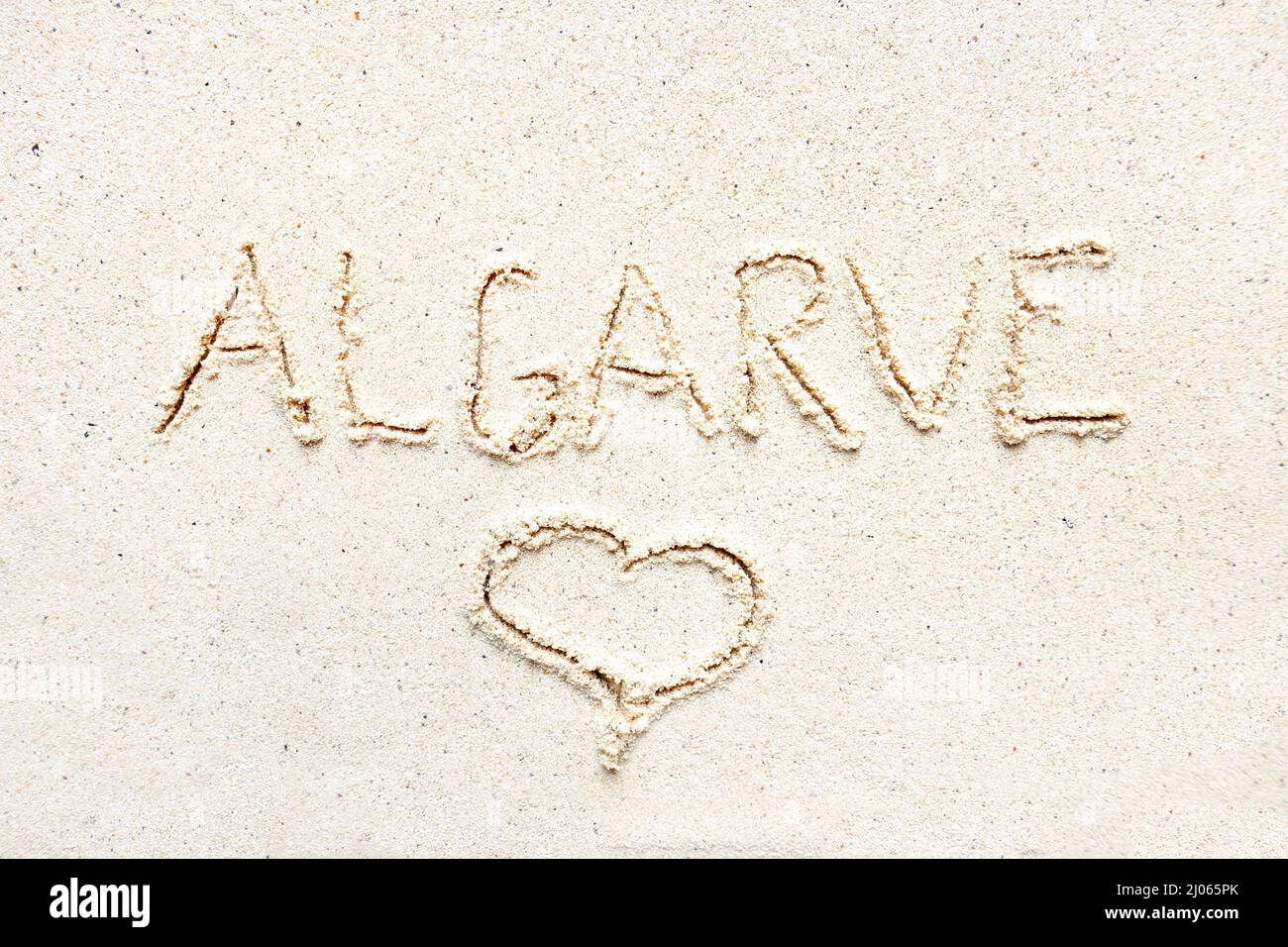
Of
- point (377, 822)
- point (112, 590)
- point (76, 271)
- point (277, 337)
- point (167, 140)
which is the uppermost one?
point (167, 140)

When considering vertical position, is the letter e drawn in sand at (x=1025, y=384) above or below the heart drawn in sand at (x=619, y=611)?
above

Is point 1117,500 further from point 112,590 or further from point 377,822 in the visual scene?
point 112,590

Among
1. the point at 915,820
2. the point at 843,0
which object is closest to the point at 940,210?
the point at 843,0

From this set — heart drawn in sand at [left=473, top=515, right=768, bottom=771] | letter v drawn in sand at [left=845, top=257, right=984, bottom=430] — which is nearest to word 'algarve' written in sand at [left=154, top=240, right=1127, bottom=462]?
letter v drawn in sand at [left=845, top=257, right=984, bottom=430]

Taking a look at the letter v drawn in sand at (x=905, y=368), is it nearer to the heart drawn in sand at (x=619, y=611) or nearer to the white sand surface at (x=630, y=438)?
the white sand surface at (x=630, y=438)

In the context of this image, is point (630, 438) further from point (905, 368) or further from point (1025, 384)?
point (1025, 384)

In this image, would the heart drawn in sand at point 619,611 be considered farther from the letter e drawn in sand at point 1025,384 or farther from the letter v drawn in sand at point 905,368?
the letter e drawn in sand at point 1025,384

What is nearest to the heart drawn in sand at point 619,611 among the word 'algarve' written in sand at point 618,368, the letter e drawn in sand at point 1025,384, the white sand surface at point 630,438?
the white sand surface at point 630,438

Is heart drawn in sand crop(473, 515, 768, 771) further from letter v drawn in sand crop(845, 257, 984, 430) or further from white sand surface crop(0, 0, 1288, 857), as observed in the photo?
letter v drawn in sand crop(845, 257, 984, 430)

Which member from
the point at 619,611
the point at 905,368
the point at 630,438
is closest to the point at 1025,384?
the point at 905,368
